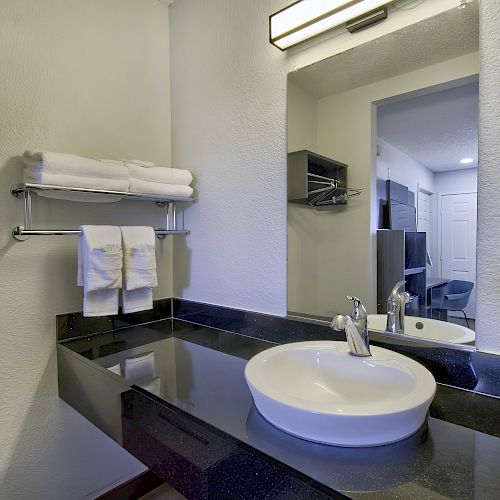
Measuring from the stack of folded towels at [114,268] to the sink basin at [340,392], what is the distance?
71 cm

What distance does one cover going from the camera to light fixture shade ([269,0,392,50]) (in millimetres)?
1085

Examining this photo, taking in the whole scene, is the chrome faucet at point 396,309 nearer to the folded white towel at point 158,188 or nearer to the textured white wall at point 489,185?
the textured white wall at point 489,185

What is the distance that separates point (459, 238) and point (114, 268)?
3.94 ft

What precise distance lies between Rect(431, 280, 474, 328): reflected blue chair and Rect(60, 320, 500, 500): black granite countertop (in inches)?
8.9

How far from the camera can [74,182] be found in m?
1.25

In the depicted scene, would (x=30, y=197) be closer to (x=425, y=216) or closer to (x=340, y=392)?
(x=340, y=392)

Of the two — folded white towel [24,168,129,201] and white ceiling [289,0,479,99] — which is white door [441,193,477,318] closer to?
white ceiling [289,0,479,99]

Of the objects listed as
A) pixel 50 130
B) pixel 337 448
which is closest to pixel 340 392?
pixel 337 448

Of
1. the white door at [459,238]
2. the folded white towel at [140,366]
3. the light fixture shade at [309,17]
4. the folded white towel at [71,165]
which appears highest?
the light fixture shade at [309,17]

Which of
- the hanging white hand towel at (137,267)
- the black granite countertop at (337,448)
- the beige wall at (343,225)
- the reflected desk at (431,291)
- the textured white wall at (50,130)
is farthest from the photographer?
the hanging white hand towel at (137,267)

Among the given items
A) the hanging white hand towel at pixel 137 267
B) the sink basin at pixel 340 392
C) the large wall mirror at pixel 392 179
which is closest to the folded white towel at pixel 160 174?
the hanging white hand towel at pixel 137 267

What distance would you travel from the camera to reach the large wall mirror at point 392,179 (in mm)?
969

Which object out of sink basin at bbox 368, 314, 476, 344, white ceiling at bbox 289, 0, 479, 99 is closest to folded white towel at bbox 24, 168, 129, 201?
white ceiling at bbox 289, 0, 479, 99

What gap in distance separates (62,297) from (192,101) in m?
1.08
